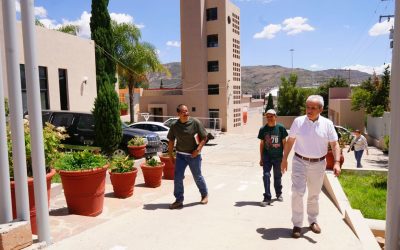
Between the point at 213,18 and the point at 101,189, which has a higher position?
the point at 213,18

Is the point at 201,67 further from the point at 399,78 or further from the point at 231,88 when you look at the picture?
the point at 399,78

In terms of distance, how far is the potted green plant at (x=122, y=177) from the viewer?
256 inches

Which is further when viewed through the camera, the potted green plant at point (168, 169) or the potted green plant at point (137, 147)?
the potted green plant at point (137, 147)

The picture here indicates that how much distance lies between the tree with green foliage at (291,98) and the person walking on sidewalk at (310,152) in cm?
4804

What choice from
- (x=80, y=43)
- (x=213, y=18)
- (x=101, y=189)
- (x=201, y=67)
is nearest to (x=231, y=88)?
(x=201, y=67)

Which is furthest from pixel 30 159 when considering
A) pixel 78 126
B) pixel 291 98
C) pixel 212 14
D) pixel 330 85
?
pixel 330 85

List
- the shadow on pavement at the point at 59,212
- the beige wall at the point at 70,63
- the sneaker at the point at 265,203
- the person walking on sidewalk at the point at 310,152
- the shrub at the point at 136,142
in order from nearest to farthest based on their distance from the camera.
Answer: the person walking on sidewalk at the point at 310,152 < the shadow on pavement at the point at 59,212 < the sneaker at the point at 265,203 < the shrub at the point at 136,142 < the beige wall at the point at 70,63

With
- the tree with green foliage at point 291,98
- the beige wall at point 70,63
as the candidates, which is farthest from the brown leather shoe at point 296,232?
the tree with green foliage at point 291,98

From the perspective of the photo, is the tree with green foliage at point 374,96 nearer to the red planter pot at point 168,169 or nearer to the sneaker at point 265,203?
the red planter pot at point 168,169

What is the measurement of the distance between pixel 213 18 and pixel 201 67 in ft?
16.7

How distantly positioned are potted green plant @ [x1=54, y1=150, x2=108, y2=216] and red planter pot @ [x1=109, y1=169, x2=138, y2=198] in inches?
42.5

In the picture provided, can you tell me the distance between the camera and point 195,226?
480cm

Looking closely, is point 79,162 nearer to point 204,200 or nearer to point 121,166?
point 121,166

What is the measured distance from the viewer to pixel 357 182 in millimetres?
8547
